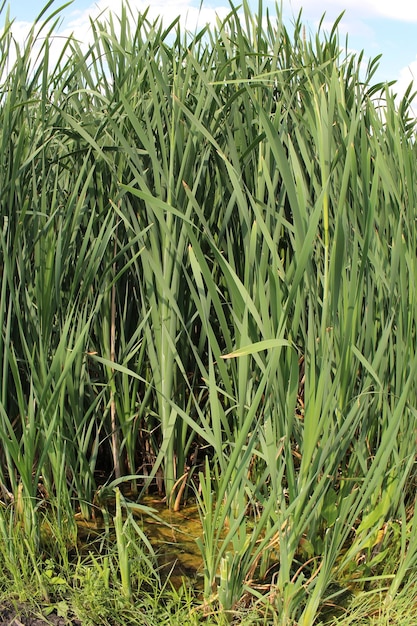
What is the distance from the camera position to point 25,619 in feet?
4.06

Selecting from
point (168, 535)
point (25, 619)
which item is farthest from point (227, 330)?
point (25, 619)

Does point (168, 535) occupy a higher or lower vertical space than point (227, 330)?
lower

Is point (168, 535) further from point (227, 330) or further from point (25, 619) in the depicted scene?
point (227, 330)

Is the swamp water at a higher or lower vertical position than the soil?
higher

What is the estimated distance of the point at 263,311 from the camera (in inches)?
44.0

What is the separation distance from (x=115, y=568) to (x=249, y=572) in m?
0.30

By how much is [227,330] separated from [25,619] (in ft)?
2.26

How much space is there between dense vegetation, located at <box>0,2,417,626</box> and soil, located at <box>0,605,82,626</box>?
0.11ft

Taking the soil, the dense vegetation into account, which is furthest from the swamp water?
the soil

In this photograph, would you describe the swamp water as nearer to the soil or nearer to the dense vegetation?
the dense vegetation

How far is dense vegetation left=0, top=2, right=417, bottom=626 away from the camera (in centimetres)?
113

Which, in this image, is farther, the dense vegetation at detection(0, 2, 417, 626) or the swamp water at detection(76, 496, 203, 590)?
the swamp water at detection(76, 496, 203, 590)

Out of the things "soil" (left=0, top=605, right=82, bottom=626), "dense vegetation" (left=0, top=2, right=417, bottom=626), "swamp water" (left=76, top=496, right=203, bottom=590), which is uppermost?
"dense vegetation" (left=0, top=2, right=417, bottom=626)

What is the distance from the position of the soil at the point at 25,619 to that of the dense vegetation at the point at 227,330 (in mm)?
33
